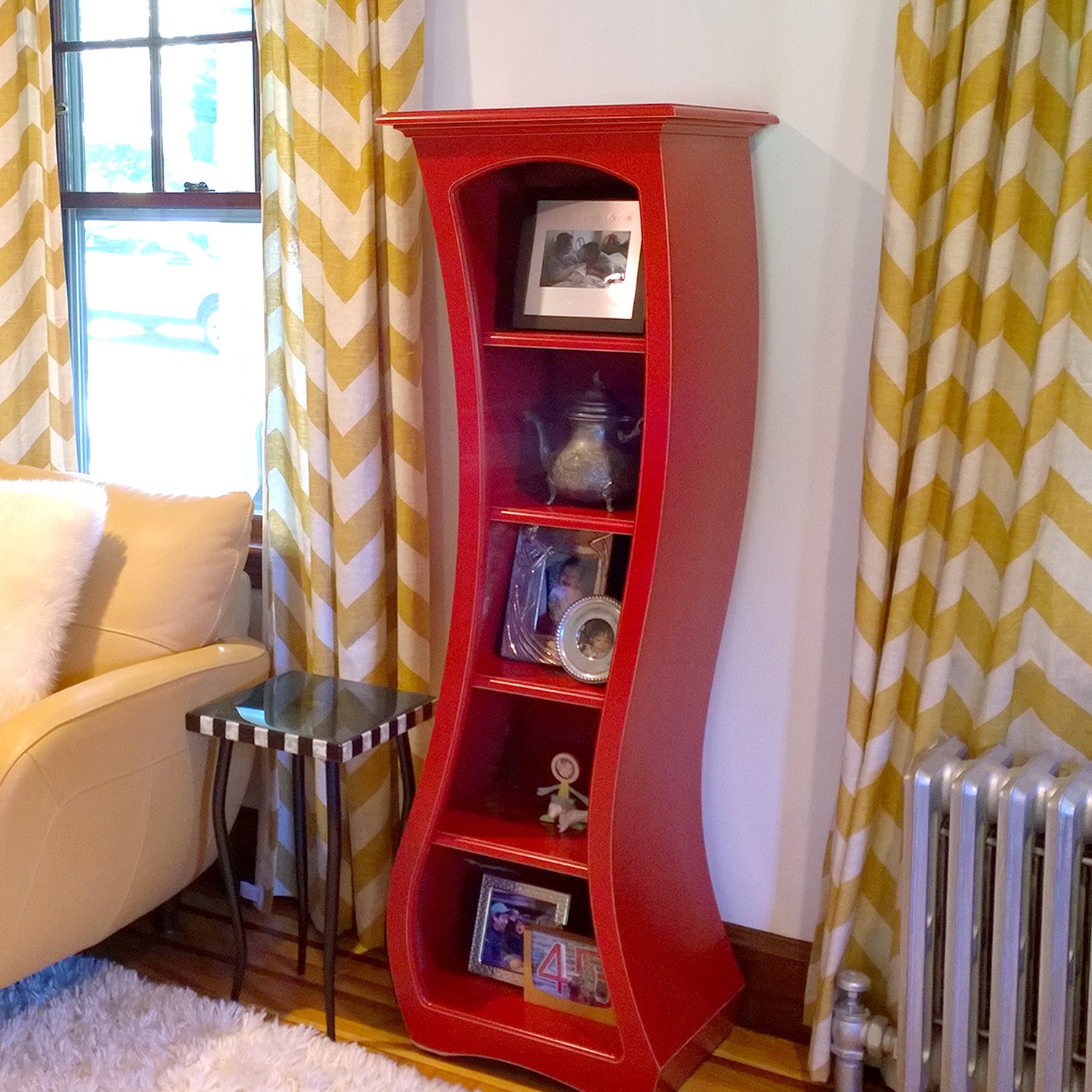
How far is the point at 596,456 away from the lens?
1981 mm

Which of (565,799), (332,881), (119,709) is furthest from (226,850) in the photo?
(565,799)

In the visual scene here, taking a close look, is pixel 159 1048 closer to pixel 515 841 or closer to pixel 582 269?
pixel 515 841

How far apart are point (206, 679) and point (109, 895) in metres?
0.40

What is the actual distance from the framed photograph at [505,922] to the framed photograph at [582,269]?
966 mm

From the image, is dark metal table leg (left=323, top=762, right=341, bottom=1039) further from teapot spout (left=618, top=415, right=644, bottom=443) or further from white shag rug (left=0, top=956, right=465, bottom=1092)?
teapot spout (left=618, top=415, right=644, bottom=443)

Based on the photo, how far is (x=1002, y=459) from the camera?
1.90 metres

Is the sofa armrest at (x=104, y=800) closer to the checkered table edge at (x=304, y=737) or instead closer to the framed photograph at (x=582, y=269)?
the checkered table edge at (x=304, y=737)

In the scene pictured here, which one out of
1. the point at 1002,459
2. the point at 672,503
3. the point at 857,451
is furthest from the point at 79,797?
the point at 1002,459

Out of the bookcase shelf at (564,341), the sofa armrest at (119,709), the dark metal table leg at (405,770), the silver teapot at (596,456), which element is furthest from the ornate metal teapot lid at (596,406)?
the sofa armrest at (119,709)

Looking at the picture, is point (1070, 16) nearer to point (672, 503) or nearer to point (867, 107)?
point (867, 107)

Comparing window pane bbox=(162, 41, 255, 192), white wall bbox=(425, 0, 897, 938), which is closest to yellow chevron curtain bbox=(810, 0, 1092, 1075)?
white wall bbox=(425, 0, 897, 938)

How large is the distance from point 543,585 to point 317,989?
92 centimetres

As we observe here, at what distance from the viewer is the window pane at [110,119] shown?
2842mm

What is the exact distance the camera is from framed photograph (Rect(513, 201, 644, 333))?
192 centimetres
